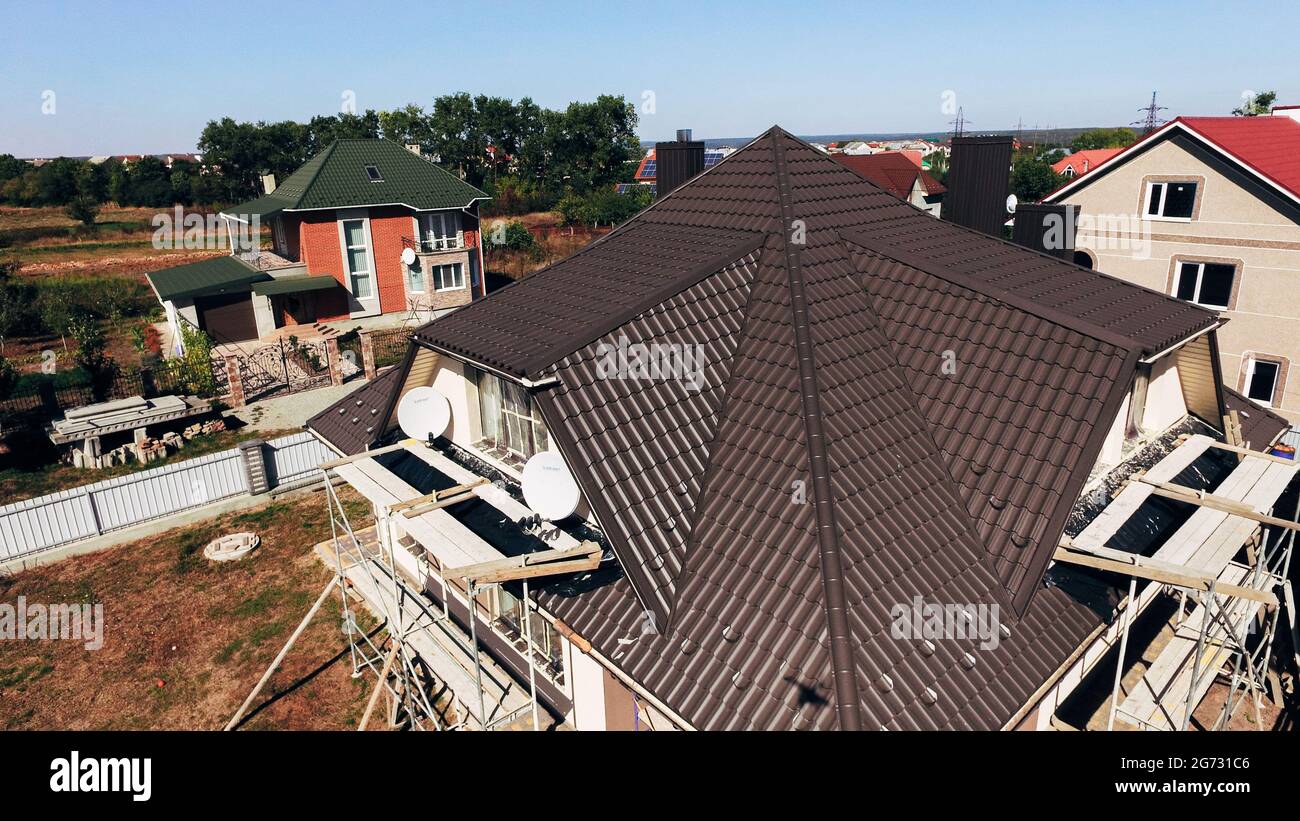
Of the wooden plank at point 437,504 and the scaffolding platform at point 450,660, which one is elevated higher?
the wooden plank at point 437,504

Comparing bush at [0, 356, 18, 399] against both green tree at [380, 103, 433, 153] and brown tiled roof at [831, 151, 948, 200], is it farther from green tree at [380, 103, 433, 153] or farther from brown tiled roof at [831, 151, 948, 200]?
green tree at [380, 103, 433, 153]

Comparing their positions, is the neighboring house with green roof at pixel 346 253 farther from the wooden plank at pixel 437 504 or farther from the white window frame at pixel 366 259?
the wooden plank at pixel 437 504

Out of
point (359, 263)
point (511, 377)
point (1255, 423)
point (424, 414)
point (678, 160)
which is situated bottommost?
point (1255, 423)

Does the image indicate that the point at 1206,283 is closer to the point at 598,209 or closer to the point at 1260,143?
the point at 1260,143

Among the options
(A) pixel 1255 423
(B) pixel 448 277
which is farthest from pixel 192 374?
(A) pixel 1255 423
